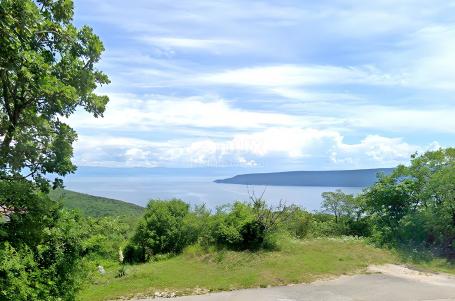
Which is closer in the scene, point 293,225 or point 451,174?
point 451,174

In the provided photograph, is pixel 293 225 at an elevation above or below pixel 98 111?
below

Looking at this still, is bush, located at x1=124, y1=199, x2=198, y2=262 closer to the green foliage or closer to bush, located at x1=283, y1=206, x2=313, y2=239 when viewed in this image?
bush, located at x1=283, y1=206, x2=313, y2=239

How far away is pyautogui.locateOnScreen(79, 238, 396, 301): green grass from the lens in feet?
46.5

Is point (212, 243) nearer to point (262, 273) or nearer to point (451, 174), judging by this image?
point (262, 273)

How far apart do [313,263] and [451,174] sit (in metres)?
9.04

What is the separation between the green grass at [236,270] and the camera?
1418cm

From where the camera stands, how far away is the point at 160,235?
22453 mm

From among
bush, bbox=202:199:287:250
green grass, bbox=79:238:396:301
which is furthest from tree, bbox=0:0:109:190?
bush, bbox=202:199:287:250

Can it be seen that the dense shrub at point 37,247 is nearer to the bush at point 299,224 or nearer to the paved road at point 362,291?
the paved road at point 362,291

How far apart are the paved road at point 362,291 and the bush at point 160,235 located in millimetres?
9271

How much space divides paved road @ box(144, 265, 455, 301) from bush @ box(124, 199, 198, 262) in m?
9.27

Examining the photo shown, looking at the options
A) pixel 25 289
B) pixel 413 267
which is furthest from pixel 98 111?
pixel 413 267

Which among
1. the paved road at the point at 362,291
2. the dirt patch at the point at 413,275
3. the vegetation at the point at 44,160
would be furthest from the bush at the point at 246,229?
the vegetation at the point at 44,160

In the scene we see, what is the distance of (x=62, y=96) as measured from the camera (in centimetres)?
816
